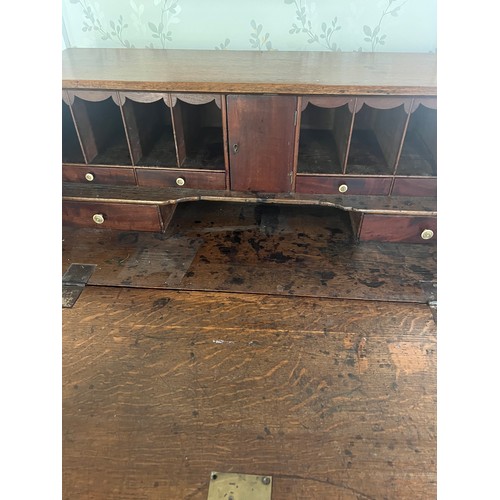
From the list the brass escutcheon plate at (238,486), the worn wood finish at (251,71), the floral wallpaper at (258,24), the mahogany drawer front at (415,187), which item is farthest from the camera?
the floral wallpaper at (258,24)

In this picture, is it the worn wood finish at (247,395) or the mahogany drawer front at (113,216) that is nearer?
the worn wood finish at (247,395)

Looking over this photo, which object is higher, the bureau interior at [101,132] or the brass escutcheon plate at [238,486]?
the bureau interior at [101,132]

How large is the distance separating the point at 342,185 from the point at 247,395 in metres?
0.60

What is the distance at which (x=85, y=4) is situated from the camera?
1.23 meters

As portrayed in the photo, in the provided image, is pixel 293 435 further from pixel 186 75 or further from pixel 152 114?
pixel 152 114

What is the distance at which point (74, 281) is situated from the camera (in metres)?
0.94

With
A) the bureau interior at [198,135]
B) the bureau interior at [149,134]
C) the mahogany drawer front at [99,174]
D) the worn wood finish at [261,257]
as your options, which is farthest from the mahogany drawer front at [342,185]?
the mahogany drawer front at [99,174]

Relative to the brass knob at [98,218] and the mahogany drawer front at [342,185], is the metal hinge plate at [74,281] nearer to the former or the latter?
the brass knob at [98,218]

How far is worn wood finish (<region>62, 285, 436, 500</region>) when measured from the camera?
1.97 feet

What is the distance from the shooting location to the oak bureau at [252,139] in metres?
0.90

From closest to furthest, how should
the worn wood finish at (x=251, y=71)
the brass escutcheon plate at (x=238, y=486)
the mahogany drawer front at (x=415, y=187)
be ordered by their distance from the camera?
1. the brass escutcheon plate at (x=238, y=486)
2. the worn wood finish at (x=251, y=71)
3. the mahogany drawer front at (x=415, y=187)

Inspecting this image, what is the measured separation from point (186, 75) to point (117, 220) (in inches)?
17.5

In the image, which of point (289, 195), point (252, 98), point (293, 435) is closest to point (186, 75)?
point (252, 98)

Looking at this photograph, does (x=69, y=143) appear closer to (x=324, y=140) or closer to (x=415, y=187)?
(x=324, y=140)
